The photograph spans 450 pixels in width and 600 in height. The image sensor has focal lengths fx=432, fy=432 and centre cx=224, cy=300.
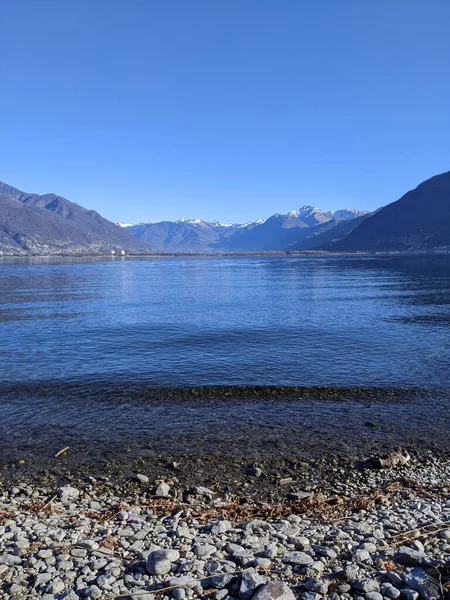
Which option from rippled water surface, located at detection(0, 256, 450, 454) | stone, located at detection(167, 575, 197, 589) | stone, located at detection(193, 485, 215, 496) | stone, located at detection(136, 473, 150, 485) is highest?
stone, located at detection(167, 575, 197, 589)

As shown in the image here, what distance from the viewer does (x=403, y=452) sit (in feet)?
55.4

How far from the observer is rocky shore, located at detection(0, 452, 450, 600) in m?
9.03

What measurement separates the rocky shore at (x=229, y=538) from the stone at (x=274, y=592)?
23 mm

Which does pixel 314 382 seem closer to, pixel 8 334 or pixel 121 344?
pixel 121 344

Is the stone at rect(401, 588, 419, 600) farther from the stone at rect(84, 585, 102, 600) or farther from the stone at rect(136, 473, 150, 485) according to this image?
the stone at rect(136, 473, 150, 485)

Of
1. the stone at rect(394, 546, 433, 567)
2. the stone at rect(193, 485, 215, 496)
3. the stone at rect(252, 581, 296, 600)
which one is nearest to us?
the stone at rect(252, 581, 296, 600)

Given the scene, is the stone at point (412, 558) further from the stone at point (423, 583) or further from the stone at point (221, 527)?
the stone at point (221, 527)

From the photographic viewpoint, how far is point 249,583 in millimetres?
8945

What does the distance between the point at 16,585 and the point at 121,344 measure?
29426 millimetres

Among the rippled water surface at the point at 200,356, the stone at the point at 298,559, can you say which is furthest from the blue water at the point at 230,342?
the stone at the point at 298,559

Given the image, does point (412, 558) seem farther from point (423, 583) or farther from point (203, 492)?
point (203, 492)

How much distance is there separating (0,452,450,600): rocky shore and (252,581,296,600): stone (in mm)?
23

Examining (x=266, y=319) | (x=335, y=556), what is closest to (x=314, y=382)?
(x=335, y=556)

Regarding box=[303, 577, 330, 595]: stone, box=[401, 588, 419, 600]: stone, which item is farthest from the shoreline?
box=[401, 588, 419, 600]: stone
